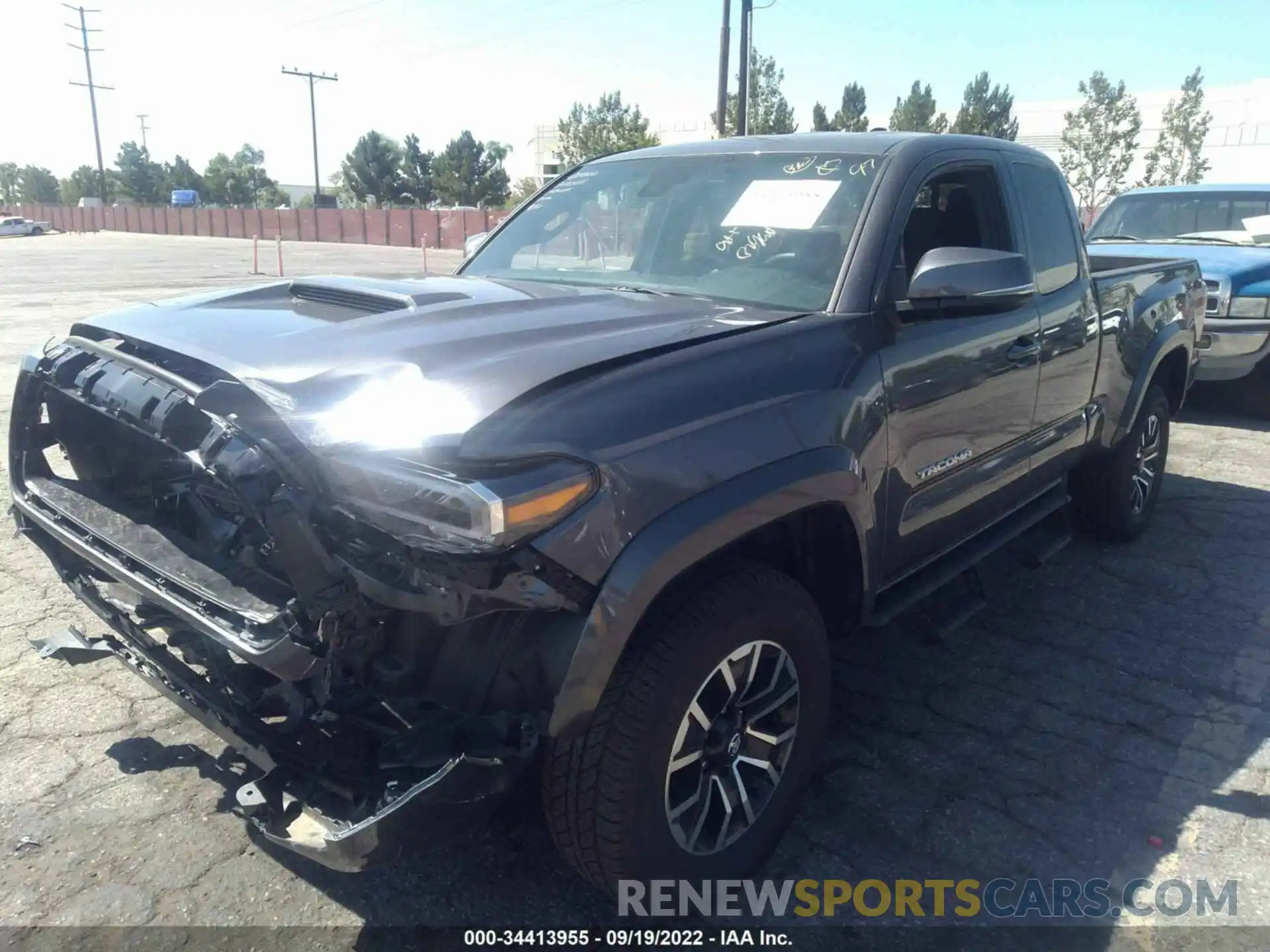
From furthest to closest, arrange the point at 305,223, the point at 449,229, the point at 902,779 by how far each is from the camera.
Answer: the point at 305,223 < the point at 449,229 < the point at 902,779

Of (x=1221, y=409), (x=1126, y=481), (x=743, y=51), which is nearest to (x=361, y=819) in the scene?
(x=1126, y=481)

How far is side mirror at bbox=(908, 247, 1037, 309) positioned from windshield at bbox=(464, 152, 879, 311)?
0.25m

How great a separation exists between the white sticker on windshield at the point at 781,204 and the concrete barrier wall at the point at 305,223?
3093cm

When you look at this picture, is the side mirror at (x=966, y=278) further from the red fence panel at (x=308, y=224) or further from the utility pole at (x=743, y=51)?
the red fence panel at (x=308, y=224)

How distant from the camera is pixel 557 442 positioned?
190cm

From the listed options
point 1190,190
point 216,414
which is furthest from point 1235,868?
point 1190,190

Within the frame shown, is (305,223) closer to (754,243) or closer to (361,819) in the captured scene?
(754,243)

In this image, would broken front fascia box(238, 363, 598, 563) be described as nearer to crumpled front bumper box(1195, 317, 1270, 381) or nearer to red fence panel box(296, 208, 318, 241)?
crumpled front bumper box(1195, 317, 1270, 381)

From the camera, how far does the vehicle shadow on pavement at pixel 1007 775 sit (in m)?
2.45

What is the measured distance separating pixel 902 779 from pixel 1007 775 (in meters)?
0.34

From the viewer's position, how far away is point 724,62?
21.4m

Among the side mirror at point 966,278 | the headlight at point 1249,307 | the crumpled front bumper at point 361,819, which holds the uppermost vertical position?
the side mirror at point 966,278

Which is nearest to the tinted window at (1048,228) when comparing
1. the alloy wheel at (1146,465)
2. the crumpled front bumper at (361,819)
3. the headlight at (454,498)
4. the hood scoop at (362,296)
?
the alloy wheel at (1146,465)

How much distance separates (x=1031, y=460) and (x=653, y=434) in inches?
86.7
